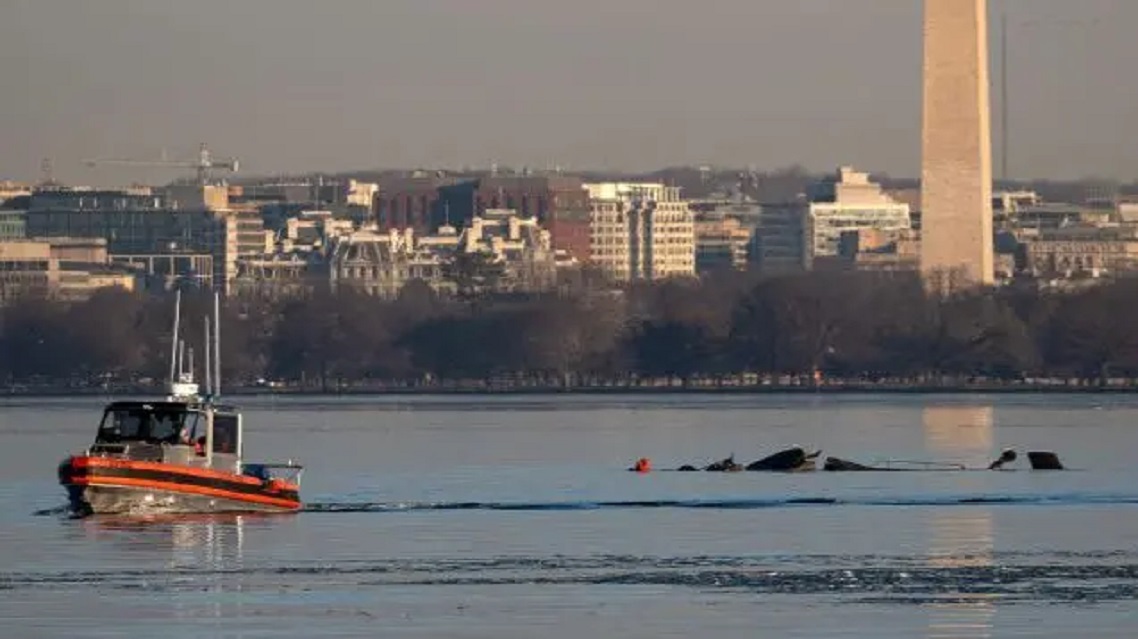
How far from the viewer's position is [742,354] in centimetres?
18788

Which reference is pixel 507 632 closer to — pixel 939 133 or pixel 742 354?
pixel 939 133

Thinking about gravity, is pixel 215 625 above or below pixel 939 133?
below

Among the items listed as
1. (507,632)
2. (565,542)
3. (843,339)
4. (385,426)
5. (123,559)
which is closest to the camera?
(507,632)

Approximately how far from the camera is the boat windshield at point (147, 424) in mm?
58344

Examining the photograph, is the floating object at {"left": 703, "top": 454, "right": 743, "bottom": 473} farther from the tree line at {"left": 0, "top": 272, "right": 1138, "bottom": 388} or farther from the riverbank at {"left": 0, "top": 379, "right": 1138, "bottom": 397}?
the tree line at {"left": 0, "top": 272, "right": 1138, "bottom": 388}

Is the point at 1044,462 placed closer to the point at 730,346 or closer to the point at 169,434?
the point at 169,434

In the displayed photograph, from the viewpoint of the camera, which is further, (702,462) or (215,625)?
(702,462)

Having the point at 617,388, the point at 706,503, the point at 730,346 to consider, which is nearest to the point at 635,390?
the point at 617,388

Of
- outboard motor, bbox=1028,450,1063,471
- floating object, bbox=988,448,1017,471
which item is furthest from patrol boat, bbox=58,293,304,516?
outboard motor, bbox=1028,450,1063,471

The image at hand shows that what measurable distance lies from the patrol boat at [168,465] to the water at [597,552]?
1.59 ft

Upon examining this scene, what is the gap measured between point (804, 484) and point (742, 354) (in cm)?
11706

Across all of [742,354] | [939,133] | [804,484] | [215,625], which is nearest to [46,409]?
[939,133]

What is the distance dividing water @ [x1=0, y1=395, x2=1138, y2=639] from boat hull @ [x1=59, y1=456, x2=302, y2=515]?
0.37 meters

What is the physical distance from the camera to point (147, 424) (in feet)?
192
